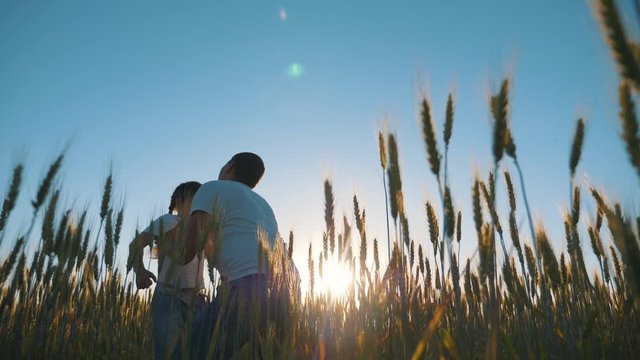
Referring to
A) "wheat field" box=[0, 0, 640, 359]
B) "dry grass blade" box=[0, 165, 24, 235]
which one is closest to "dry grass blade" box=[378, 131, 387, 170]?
"wheat field" box=[0, 0, 640, 359]

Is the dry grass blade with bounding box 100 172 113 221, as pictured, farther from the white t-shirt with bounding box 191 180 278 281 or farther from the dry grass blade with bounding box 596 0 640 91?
the dry grass blade with bounding box 596 0 640 91

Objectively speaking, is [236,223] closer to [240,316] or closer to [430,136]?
[240,316]

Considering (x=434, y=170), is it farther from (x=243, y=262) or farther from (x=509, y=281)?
(x=243, y=262)

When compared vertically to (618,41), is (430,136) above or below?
above

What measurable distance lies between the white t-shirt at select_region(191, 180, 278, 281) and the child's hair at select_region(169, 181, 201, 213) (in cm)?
97

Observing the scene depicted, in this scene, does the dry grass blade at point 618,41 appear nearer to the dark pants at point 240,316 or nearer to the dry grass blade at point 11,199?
the dark pants at point 240,316

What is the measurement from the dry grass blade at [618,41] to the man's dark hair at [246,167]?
7.75 ft

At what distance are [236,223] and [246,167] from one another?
0.61m

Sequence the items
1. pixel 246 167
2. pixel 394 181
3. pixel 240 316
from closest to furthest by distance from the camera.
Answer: pixel 394 181
pixel 240 316
pixel 246 167

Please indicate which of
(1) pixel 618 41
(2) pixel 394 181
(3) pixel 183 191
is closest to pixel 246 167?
(3) pixel 183 191

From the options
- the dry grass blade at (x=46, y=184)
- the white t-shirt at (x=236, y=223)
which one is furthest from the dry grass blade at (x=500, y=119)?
the dry grass blade at (x=46, y=184)

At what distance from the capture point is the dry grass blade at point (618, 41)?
2.82ft

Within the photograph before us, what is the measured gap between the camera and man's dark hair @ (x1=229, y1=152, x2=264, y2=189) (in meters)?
3.01

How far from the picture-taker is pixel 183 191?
349cm
